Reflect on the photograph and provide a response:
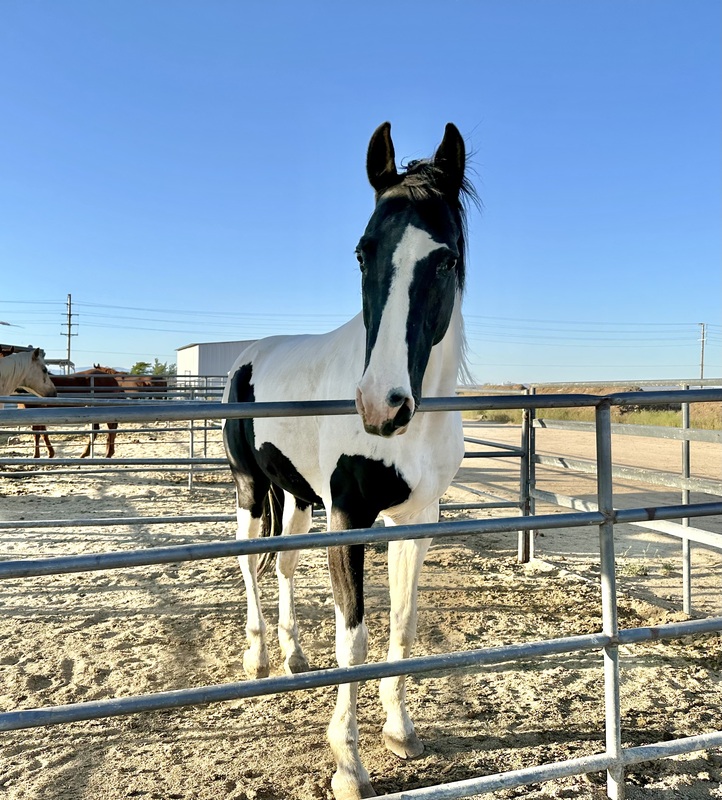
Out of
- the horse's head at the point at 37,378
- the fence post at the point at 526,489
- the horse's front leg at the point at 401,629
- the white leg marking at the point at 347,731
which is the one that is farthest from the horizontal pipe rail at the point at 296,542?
the horse's head at the point at 37,378

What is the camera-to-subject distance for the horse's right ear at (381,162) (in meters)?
1.91

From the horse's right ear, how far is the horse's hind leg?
5.98 feet

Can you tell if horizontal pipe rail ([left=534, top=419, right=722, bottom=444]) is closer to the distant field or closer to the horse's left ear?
the horse's left ear

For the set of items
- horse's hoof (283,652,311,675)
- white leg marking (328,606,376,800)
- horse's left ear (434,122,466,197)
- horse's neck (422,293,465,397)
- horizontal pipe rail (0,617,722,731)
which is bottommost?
horse's hoof (283,652,311,675)

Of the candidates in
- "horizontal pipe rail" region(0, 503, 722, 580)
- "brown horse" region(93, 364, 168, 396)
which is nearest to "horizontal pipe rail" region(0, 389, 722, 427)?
"horizontal pipe rail" region(0, 503, 722, 580)

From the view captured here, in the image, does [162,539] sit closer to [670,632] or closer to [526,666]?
[526,666]

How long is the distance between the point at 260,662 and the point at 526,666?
1358 millimetres

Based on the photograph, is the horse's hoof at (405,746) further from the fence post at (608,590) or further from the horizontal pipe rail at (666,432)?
the horizontal pipe rail at (666,432)

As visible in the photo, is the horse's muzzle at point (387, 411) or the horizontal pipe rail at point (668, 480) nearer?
the horse's muzzle at point (387, 411)

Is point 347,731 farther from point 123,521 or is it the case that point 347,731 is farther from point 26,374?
point 26,374

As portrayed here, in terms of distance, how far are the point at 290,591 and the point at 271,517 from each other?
1.53 ft

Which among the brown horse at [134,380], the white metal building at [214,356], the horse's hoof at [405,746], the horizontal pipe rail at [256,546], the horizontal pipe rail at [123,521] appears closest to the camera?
the horizontal pipe rail at [256,546]

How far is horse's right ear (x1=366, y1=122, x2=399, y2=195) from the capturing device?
1912 mm

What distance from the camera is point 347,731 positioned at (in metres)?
1.94
